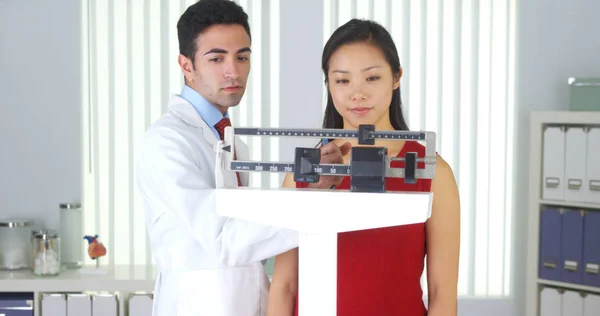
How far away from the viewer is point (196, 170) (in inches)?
73.0

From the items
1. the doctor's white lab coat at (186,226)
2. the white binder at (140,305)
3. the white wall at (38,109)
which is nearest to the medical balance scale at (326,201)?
the doctor's white lab coat at (186,226)

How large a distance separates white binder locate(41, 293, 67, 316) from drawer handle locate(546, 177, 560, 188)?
7.17 ft

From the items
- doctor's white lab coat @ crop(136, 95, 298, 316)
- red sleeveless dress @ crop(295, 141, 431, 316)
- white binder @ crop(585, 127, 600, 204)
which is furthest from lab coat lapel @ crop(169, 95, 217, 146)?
white binder @ crop(585, 127, 600, 204)

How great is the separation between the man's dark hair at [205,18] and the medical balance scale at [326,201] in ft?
2.33

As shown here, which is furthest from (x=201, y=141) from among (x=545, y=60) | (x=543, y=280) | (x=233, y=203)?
(x=545, y=60)

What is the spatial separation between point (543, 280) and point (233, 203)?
9.10ft

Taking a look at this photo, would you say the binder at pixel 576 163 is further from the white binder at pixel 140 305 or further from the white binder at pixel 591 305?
the white binder at pixel 140 305

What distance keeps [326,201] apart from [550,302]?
2801mm

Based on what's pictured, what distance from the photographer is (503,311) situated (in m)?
4.16

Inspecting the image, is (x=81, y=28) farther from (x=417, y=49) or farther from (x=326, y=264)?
(x=326, y=264)

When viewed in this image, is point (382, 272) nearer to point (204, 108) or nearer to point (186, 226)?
point (186, 226)

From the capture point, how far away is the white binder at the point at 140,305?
11.8 feet

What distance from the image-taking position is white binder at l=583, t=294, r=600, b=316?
3.57 m

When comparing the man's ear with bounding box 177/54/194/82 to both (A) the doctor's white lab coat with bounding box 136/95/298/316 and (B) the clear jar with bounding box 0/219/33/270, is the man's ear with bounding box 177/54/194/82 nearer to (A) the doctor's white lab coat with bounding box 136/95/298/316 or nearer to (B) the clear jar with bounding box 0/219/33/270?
(A) the doctor's white lab coat with bounding box 136/95/298/316
